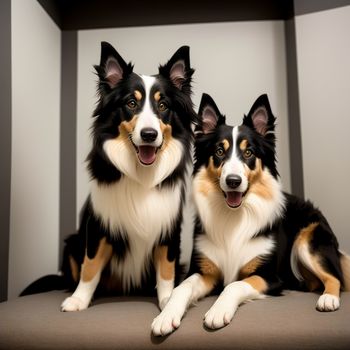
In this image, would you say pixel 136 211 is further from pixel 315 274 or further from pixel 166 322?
pixel 315 274

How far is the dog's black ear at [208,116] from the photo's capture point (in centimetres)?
212

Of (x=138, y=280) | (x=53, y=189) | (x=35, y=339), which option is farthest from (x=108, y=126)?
(x=53, y=189)

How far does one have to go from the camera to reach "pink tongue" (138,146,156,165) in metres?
1.77

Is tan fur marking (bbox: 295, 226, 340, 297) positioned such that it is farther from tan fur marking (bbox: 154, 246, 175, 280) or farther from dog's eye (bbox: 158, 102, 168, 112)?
dog's eye (bbox: 158, 102, 168, 112)

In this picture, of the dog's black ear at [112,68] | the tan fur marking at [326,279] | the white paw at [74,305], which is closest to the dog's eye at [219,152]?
the dog's black ear at [112,68]

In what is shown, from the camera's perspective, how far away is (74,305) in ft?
5.60

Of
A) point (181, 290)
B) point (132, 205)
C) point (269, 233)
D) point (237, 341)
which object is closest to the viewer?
point (237, 341)

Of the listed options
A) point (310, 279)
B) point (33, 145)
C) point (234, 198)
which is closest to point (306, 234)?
point (310, 279)

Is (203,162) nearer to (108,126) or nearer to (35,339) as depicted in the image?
(108,126)

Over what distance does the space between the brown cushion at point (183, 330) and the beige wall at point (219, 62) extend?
1.40 metres

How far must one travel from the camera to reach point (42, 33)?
279cm

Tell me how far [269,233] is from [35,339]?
3.97ft

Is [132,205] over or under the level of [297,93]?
under

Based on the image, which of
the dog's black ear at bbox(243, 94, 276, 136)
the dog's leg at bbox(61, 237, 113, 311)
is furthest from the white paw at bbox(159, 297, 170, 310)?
the dog's black ear at bbox(243, 94, 276, 136)
